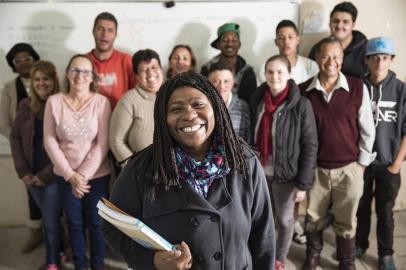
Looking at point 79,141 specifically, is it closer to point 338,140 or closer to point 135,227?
point 135,227

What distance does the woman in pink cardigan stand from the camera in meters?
2.22

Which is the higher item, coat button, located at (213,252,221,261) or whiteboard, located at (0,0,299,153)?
whiteboard, located at (0,0,299,153)

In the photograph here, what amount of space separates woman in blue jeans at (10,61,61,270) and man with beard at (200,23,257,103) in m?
1.13

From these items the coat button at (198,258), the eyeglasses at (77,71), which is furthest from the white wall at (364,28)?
the coat button at (198,258)

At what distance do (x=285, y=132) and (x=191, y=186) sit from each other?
44.6 inches

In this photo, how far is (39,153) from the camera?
8.24ft

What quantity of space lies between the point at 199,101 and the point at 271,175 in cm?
126

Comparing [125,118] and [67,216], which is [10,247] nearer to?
[67,216]

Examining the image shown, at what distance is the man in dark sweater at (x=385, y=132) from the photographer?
237 centimetres

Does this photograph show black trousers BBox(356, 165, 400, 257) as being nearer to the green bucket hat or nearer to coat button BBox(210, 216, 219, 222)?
the green bucket hat

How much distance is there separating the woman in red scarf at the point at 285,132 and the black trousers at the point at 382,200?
0.56 m

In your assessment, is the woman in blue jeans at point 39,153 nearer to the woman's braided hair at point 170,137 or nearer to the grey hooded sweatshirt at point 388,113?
the woman's braided hair at point 170,137

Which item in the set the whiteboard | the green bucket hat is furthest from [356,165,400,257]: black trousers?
the green bucket hat

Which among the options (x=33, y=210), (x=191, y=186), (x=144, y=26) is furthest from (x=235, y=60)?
(x=33, y=210)
